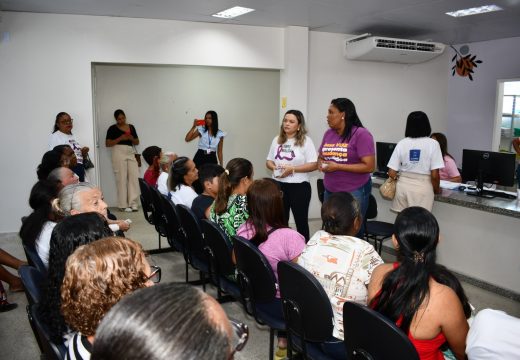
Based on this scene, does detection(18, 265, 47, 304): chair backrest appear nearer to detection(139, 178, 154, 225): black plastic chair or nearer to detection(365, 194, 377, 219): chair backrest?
detection(139, 178, 154, 225): black plastic chair

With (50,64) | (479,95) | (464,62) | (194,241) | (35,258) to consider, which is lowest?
(194,241)

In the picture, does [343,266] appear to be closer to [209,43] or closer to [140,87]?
[209,43]

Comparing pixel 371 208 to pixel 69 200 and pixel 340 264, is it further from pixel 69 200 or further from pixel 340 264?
pixel 69 200

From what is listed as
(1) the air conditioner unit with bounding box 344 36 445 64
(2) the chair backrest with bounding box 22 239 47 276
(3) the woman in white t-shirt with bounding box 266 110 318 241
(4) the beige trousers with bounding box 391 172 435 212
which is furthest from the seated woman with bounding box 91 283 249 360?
(1) the air conditioner unit with bounding box 344 36 445 64

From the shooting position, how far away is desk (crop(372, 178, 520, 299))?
3607 millimetres

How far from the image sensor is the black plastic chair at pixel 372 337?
54.5 inches

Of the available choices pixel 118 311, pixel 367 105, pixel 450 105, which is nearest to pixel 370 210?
pixel 367 105

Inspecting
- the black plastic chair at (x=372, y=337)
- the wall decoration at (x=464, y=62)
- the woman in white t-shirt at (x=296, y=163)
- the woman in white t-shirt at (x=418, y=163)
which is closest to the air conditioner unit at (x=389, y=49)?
the wall decoration at (x=464, y=62)

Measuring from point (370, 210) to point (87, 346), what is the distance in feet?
11.0

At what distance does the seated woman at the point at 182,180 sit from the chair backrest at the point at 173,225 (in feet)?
0.65

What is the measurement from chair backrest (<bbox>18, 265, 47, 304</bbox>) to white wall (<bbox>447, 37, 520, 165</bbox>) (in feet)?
23.6

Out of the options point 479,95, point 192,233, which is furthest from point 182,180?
point 479,95

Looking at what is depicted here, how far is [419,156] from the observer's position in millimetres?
3863

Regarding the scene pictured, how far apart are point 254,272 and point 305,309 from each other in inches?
15.8
